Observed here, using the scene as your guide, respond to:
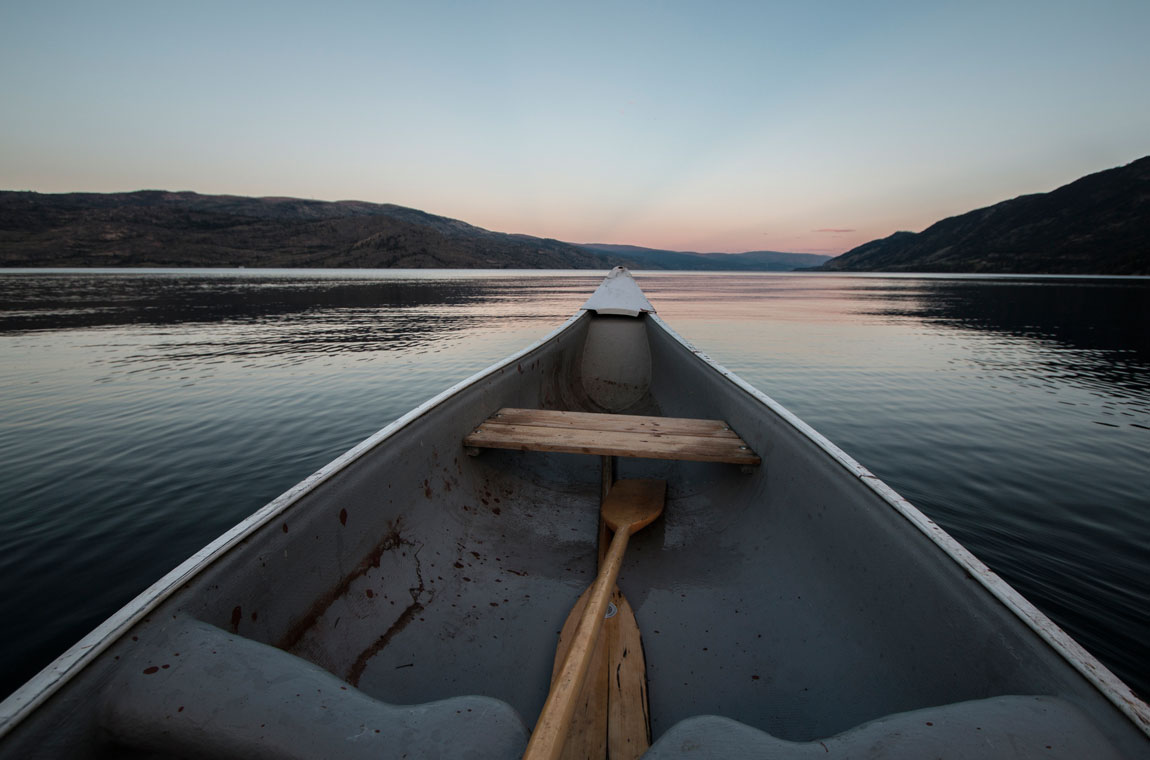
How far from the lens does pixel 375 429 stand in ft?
22.0

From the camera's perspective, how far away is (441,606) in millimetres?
2555

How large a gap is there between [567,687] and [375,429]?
604 centimetres

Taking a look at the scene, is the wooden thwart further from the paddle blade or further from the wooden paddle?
the paddle blade

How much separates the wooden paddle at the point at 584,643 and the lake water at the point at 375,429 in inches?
114

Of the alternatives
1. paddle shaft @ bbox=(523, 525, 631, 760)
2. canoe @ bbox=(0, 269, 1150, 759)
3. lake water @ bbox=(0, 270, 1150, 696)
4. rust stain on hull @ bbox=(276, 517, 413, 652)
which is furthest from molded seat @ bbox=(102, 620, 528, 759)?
lake water @ bbox=(0, 270, 1150, 696)

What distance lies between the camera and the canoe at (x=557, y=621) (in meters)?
1.16

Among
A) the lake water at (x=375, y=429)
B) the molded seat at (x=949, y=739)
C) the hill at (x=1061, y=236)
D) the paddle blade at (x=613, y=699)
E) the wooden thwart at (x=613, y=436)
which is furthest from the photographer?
the hill at (x=1061, y=236)

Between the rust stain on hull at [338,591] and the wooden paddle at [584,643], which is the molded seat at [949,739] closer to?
the wooden paddle at [584,643]

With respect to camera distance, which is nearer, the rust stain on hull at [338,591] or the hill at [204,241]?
the rust stain on hull at [338,591]

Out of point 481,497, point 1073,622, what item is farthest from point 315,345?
point 1073,622

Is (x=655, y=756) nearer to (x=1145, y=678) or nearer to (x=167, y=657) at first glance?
(x=167, y=657)

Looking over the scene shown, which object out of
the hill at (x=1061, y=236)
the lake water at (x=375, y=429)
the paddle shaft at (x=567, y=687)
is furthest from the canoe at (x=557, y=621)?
the hill at (x=1061, y=236)

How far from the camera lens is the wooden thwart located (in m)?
3.24

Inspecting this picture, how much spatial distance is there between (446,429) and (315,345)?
38.9 ft
